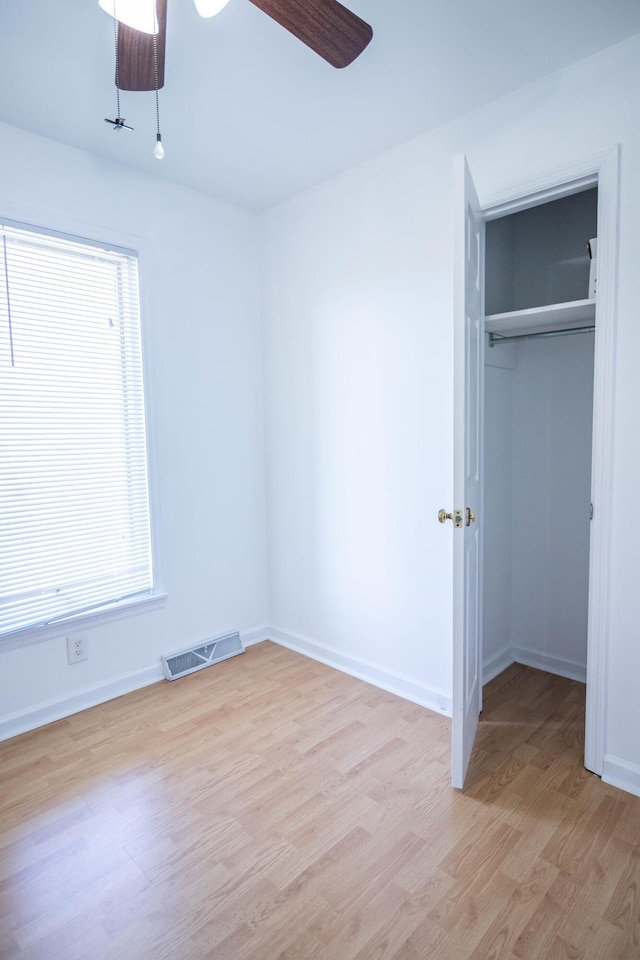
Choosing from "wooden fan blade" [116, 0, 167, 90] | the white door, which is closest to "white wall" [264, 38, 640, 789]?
the white door

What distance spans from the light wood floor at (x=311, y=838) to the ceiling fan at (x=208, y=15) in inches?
91.2

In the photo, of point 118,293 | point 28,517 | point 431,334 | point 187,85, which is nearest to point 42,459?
point 28,517

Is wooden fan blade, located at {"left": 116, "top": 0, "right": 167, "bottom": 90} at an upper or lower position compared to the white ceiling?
lower

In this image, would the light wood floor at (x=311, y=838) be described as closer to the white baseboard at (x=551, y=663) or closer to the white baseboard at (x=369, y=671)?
the white baseboard at (x=369, y=671)

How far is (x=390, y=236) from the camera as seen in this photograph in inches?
101

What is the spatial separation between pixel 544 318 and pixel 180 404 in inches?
72.9

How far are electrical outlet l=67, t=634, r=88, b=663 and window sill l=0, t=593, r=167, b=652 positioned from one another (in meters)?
0.04

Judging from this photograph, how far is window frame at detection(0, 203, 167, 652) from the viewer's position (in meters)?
2.35

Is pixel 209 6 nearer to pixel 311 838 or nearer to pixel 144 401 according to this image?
pixel 144 401

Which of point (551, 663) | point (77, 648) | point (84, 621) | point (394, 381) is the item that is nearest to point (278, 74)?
point (394, 381)

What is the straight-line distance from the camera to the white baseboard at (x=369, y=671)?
8.27 feet

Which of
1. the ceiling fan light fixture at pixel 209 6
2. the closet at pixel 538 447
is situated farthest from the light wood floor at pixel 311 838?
the ceiling fan light fixture at pixel 209 6

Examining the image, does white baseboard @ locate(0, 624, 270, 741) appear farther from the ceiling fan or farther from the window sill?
the ceiling fan

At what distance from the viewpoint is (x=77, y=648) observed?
2.55 metres
